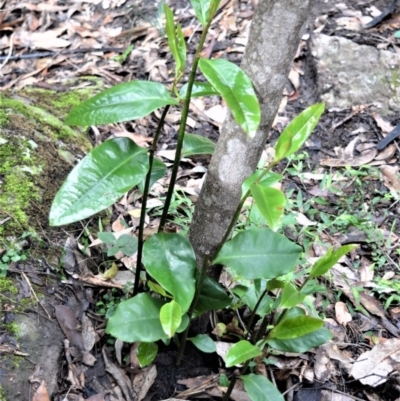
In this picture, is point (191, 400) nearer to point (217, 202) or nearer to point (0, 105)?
point (217, 202)

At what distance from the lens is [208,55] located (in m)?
3.79

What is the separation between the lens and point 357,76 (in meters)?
3.34

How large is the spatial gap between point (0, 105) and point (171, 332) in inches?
71.2

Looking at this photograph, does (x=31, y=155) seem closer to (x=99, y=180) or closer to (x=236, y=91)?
(x=99, y=180)

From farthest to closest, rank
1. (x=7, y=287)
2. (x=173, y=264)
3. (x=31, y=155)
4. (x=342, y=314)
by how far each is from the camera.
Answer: (x=31, y=155)
(x=342, y=314)
(x=7, y=287)
(x=173, y=264)

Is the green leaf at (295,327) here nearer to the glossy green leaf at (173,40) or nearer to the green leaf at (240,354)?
the green leaf at (240,354)

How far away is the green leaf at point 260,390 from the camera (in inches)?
61.5

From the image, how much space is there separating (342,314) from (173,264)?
1018 millimetres

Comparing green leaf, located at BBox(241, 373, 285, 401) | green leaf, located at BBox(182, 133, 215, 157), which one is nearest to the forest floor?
green leaf, located at BBox(241, 373, 285, 401)

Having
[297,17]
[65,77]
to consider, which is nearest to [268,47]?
[297,17]

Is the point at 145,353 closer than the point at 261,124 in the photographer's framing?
No

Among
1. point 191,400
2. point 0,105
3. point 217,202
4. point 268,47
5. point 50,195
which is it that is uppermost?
point 268,47

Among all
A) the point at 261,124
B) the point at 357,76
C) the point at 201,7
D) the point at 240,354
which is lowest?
the point at 240,354

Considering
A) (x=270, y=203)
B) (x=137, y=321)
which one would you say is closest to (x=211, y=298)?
(x=137, y=321)
